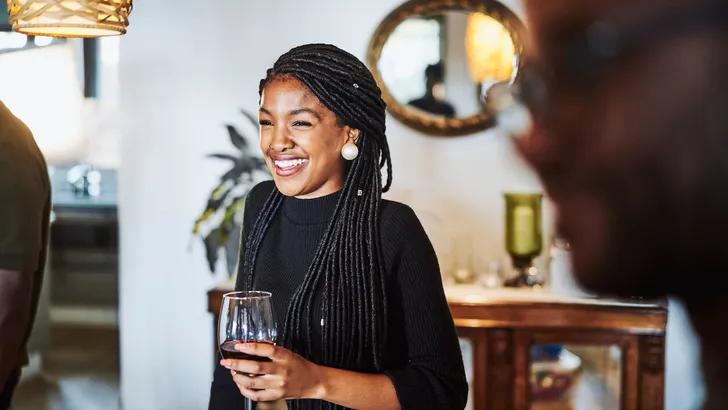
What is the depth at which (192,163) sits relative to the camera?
3.20 metres

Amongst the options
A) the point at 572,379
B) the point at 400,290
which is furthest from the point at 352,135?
the point at 572,379

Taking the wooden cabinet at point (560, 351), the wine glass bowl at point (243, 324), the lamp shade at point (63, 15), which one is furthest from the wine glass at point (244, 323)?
the wooden cabinet at point (560, 351)

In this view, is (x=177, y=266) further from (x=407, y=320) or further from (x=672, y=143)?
(x=672, y=143)

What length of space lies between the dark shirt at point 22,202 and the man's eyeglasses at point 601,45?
185cm

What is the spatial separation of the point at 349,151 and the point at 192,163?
71.9 inches

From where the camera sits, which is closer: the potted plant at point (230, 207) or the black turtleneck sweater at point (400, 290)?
the black turtleneck sweater at point (400, 290)

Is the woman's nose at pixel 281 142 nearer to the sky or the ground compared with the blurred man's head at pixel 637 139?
nearer to the sky

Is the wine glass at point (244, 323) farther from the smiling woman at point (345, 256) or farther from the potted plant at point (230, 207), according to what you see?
the potted plant at point (230, 207)

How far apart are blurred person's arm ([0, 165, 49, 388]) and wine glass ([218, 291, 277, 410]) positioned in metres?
0.94

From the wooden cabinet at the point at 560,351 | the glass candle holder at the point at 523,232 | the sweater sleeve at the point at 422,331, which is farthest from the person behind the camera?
the glass candle holder at the point at 523,232

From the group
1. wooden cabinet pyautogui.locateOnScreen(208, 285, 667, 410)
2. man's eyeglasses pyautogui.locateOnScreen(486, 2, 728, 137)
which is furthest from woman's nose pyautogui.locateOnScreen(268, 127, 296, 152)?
wooden cabinet pyautogui.locateOnScreen(208, 285, 667, 410)

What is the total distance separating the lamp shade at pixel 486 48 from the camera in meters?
2.90

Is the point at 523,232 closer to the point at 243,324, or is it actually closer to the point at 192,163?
the point at 192,163

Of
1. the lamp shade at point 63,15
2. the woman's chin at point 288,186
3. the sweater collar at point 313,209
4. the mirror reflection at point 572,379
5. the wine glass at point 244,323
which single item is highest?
the lamp shade at point 63,15
